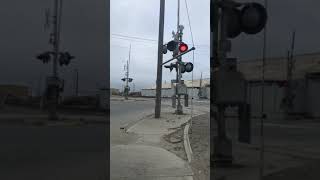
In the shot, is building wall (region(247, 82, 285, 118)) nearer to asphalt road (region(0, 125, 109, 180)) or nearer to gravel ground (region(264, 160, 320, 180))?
gravel ground (region(264, 160, 320, 180))

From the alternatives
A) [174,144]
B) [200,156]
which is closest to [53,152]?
[200,156]

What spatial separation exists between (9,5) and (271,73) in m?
1.19

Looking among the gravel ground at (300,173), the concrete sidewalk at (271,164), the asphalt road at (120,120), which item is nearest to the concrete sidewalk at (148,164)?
the asphalt road at (120,120)

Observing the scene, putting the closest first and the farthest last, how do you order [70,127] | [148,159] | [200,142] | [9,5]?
1. [9,5]
2. [70,127]
3. [148,159]
4. [200,142]

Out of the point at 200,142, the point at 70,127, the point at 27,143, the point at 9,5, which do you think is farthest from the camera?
the point at 200,142

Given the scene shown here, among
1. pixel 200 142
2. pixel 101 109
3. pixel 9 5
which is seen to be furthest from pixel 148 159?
pixel 9 5

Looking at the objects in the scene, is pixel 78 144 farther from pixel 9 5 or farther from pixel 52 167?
pixel 9 5

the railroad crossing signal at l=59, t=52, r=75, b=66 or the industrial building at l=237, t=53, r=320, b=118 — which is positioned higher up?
the railroad crossing signal at l=59, t=52, r=75, b=66

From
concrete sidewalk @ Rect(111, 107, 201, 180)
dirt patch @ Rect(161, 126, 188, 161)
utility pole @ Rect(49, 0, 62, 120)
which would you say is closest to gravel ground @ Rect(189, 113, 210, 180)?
concrete sidewalk @ Rect(111, 107, 201, 180)

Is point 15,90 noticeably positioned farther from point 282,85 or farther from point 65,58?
point 282,85

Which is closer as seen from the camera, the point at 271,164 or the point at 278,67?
the point at 278,67

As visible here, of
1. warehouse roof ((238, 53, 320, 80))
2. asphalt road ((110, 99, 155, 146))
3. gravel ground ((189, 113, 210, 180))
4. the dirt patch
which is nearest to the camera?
warehouse roof ((238, 53, 320, 80))

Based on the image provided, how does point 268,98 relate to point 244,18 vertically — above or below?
below

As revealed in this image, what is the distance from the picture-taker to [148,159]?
8.95 metres
